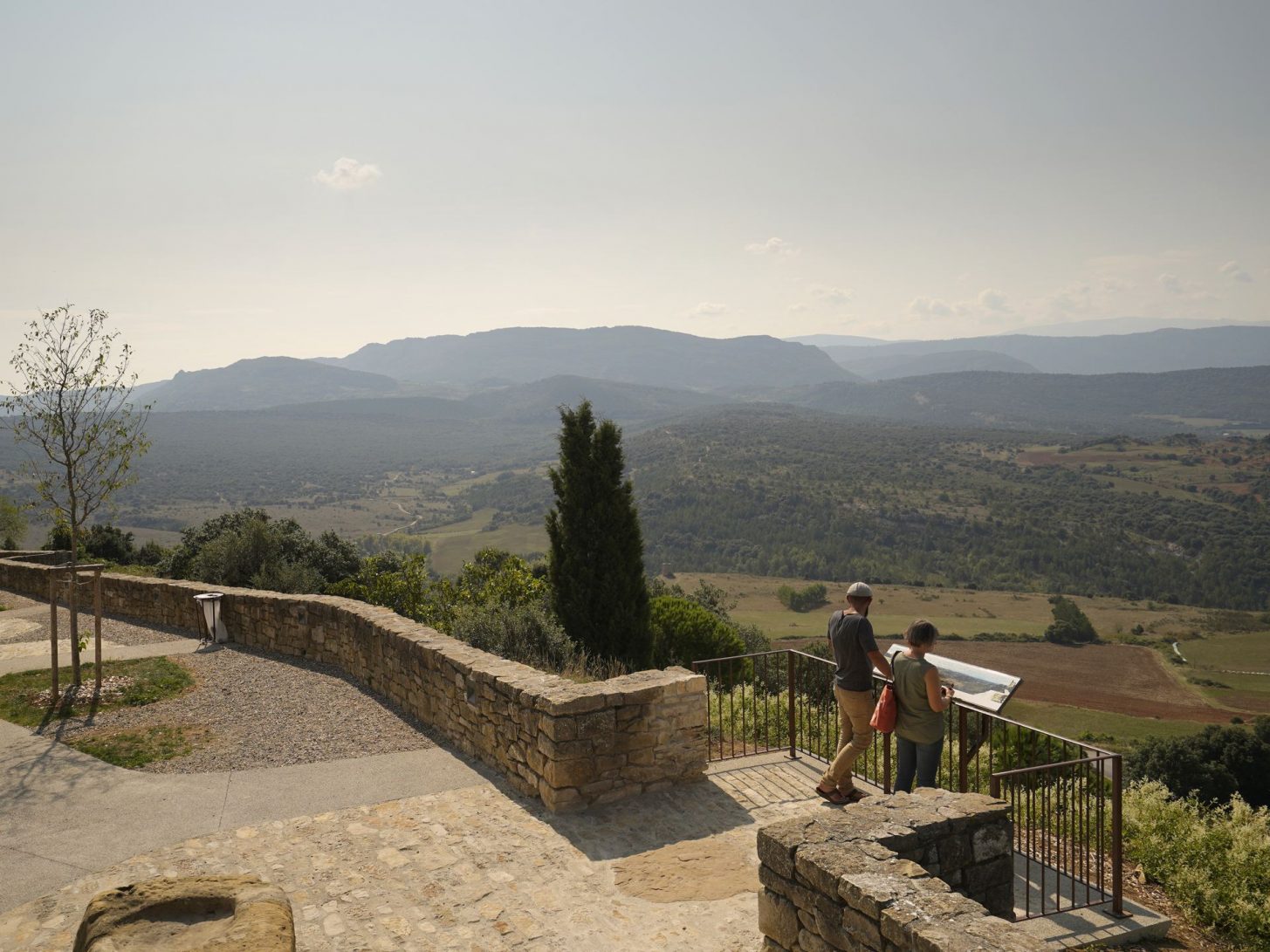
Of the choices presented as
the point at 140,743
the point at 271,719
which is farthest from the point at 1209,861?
the point at 140,743

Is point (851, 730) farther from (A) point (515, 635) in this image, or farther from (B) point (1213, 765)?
(B) point (1213, 765)

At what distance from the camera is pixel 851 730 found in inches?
273

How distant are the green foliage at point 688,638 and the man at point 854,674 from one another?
1040 cm

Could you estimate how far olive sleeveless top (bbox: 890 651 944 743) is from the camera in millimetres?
6125

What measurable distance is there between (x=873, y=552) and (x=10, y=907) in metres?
95.2

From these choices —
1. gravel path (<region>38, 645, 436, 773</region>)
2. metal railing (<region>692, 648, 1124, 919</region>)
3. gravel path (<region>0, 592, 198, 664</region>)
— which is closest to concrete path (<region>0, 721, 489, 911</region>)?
gravel path (<region>38, 645, 436, 773</region>)

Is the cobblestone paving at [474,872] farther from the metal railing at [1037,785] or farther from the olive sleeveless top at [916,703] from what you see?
the olive sleeveless top at [916,703]

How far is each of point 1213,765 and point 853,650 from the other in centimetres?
2362

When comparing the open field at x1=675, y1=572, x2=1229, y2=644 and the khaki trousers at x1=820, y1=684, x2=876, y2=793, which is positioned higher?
the khaki trousers at x1=820, y1=684, x2=876, y2=793

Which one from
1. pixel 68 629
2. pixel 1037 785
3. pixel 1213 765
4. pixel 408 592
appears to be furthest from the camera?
pixel 1213 765

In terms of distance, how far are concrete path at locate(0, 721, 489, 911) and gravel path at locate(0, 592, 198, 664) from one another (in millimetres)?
5549

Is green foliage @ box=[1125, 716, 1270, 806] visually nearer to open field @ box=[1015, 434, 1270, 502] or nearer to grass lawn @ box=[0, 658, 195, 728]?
grass lawn @ box=[0, 658, 195, 728]

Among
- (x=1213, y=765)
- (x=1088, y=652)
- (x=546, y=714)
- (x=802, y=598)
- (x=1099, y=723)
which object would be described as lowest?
(x=1088, y=652)

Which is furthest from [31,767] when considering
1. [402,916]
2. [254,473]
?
[254,473]
